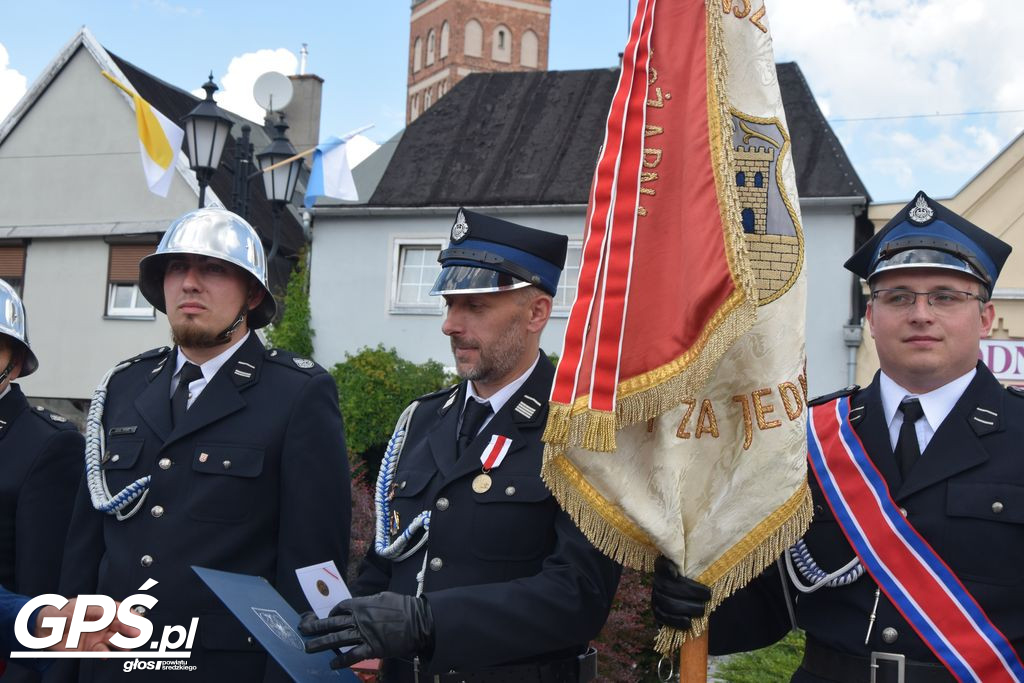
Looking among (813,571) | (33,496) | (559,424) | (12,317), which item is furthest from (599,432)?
(12,317)

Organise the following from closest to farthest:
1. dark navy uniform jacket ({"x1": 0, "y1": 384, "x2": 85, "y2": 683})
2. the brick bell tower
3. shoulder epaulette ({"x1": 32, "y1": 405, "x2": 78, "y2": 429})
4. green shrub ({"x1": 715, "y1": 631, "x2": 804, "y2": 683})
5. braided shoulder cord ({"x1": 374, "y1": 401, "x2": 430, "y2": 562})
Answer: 1. braided shoulder cord ({"x1": 374, "y1": 401, "x2": 430, "y2": 562})
2. dark navy uniform jacket ({"x1": 0, "y1": 384, "x2": 85, "y2": 683})
3. shoulder epaulette ({"x1": 32, "y1": 405, "x2": 78, "y2": 429})
4. green shrub ({"x1": 715, "y1": 631, "x2": 804, "y2": 683})
5. the brick bell tower

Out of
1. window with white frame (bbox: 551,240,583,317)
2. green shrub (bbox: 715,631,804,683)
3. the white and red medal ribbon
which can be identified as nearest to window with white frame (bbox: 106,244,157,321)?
window with white frame (bbox: 551,240,583,317)

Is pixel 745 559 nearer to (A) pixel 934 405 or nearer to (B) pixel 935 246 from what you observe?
(A) pixel 934 405

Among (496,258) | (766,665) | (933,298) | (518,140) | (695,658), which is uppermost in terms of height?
(518,140)

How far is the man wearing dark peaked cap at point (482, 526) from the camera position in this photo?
2.77 meters

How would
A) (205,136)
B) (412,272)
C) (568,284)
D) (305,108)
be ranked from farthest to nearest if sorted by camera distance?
(305,108)
(412,272)
(568,284)
(205,136)

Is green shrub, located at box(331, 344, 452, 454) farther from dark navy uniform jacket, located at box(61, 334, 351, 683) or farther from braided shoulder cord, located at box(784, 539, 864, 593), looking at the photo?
braided shoulder cord, located at box(784, 539, 864, 593)

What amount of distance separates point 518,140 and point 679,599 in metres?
16.8

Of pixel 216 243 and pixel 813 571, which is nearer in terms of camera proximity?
pixel 813 571

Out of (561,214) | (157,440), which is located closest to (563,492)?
(157,440)

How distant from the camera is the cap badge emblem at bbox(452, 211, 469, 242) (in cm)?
351

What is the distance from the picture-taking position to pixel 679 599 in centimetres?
272

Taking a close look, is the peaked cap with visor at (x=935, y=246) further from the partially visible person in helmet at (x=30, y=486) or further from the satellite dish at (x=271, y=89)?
the satellite dish at (x=271, y=89)

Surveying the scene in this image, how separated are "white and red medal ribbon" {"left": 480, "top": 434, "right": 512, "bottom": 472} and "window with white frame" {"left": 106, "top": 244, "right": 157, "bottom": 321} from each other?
1757 centimetres
